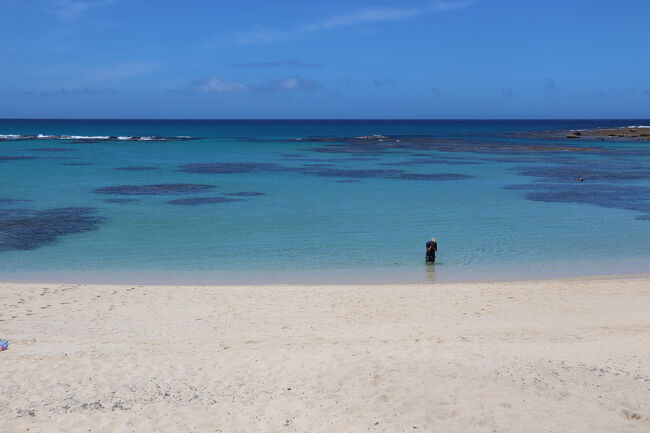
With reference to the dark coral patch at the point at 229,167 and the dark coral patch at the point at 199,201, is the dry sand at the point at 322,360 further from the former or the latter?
the dark coral patch at the point at 229,167

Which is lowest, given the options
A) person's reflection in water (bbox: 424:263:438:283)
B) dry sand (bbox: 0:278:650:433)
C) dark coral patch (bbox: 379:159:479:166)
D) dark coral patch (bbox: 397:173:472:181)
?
person's reflection in water (bbox: 424:263:438:283)

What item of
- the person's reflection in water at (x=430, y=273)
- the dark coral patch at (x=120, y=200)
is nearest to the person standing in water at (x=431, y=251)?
the person's reflection in water at (x=430, y=273)

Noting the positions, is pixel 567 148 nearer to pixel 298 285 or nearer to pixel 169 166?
pixel 169 166

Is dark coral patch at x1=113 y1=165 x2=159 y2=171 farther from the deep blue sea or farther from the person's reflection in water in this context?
the person's reflection in water

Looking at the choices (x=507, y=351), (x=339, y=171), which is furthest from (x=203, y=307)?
(x=339, y=171)

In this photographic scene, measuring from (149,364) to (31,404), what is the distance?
194cm

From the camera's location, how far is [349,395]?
8.70 meters

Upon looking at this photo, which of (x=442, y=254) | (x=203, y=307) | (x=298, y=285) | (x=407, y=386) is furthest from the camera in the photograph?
(x=442, y=254)

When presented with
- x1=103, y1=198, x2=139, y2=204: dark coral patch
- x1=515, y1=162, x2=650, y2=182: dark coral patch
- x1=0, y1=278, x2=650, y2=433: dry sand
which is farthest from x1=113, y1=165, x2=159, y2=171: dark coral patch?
x1=0, y1=278, x2=650, y2=433: dry sand

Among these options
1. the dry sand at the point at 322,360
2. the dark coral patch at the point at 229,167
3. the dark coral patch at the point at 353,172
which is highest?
the dark coral patch at the point at 229,167

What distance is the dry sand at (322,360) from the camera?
26.3 feet

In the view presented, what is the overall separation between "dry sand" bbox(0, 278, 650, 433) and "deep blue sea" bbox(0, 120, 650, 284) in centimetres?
311

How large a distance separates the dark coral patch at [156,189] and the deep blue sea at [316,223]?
11 centimetres

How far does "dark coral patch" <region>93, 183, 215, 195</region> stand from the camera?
112ft
